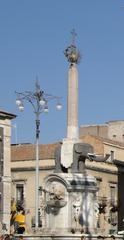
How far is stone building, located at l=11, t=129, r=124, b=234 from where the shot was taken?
65062mm

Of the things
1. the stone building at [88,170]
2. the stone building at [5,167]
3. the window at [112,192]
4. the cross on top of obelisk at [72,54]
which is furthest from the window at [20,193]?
the cross on top of obelisk at [72,54]

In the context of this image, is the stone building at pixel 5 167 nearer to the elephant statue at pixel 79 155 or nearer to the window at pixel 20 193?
the window at pixel 20 193

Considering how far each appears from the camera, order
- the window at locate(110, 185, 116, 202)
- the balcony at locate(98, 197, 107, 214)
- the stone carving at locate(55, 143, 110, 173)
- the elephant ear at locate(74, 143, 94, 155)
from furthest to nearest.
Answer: the window at locate(110, 185, 116, 202)
the balcony at locate(98, 197, 107, 214)
the elephant ear at locate(74, 143, 94, 155)
the stone carving at locate(55, 143, 110, 173)

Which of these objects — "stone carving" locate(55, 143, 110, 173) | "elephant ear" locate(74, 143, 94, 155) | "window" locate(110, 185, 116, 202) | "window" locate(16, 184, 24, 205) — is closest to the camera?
"stone carving" locate(55, 143, 110, 173)

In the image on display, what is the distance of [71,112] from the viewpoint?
2895 cm

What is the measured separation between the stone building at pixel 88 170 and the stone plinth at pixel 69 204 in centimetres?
3483

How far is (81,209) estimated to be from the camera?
1087 inches

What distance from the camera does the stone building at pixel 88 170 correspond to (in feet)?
213

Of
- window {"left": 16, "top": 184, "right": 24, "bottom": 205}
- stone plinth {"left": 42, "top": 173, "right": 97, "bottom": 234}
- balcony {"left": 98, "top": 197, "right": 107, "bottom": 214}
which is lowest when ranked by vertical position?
stone plinth {"left": 42, "top": 173, "right": 97, "bottom": 234}

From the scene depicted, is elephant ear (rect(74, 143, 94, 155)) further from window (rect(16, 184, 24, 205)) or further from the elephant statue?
window (rect(16, 184, 24, 205))

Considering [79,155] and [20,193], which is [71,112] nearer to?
[79,155]

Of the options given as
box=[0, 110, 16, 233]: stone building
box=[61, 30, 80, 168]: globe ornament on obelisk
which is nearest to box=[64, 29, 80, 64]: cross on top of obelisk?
box=[61, 30, 80, 168]: globe ornament on obelisk

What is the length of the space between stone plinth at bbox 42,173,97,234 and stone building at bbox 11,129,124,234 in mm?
34835

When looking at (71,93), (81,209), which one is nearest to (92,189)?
(81,209)
